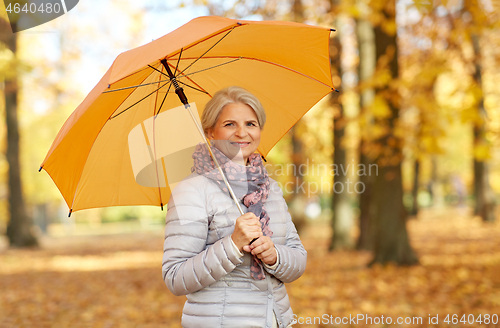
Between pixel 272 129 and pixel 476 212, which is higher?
pixel 272 129

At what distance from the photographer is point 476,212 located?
58.5 ft

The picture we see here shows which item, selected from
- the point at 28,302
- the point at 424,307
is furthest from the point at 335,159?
the point at 28,302

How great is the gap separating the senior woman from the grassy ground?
3.76m

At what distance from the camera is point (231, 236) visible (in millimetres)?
1878

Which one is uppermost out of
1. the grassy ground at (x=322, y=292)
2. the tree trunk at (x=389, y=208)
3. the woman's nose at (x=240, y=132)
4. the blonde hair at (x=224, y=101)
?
the blonde hair at (x=224, y=101)

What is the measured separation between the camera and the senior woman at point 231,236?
6.17ft

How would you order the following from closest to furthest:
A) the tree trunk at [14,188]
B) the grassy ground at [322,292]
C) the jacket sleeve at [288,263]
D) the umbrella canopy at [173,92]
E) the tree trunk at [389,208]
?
the jacket sleeve at [288,263] < the umbrella canopy at [173,92] < the grassy ground at [322,292] < the tree trunk at [389,208] < the tree trunk at [14,188]

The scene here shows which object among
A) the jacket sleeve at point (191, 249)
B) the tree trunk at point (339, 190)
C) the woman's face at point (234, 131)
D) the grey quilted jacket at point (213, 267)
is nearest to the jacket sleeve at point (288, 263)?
the grey quilted jacket at point (213, 267)

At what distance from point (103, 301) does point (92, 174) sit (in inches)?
207

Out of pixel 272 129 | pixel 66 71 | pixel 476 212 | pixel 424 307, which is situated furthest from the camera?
pixel 476 212

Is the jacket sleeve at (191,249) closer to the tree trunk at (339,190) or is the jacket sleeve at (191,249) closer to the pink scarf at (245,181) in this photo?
the pink scarf at (245,181)

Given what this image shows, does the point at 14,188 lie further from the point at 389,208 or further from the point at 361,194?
the point at 389,208

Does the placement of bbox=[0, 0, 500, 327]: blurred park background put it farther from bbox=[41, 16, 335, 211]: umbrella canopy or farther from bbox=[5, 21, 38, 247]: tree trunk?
bbox=[41, 16, 335, 211]: umbrella canopy

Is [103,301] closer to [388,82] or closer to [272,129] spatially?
[272,129]
